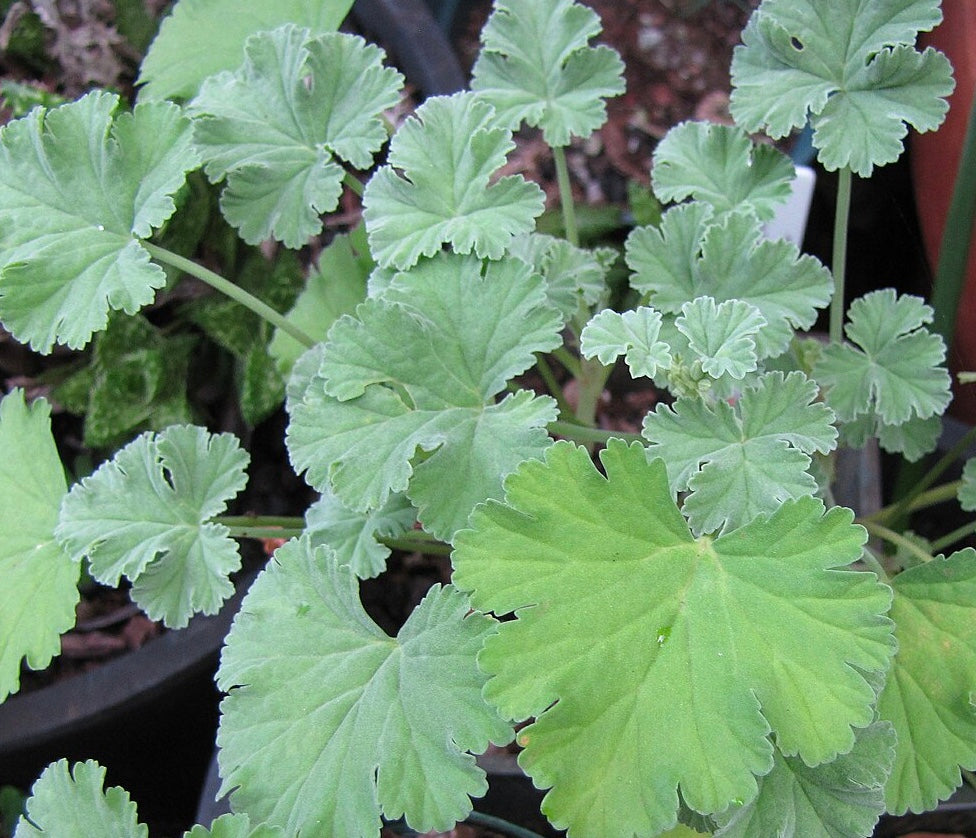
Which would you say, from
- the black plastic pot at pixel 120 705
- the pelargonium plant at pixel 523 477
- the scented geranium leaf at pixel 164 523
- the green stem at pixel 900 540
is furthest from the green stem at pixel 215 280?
the green stem at pixel 900 540

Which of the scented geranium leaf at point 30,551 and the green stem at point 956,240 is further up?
the scented geranium leaf at point 30,551

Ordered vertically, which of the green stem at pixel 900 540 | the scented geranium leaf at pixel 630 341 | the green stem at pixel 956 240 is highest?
the scented geranium leaf at pixel 630 341

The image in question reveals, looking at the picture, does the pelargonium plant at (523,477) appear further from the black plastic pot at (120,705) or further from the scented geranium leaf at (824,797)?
the black plastic pot at (120,705)

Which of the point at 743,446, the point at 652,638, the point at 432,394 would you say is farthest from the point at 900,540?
the point at 432,394

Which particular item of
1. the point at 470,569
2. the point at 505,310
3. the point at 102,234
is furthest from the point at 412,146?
the point at 470,569

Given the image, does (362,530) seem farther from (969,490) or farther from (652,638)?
(969,490)

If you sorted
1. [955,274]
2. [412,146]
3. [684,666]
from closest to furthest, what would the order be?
[684,666] < [412,146] < [955,274]

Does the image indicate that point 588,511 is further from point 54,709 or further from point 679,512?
point 54,709
